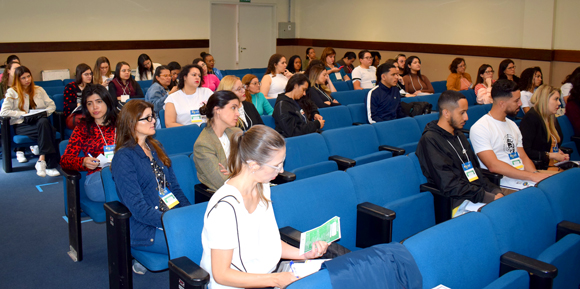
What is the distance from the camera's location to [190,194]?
10.5ft

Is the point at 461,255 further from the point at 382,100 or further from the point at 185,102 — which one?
the point at 382,100

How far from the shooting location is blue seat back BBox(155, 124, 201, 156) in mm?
3932

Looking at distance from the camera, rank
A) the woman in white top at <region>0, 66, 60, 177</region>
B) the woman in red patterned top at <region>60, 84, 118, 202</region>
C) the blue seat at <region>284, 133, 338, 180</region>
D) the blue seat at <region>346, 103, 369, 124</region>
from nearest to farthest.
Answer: the woman in red patterned top at <region>60, 84, 118, 202</region> → the blue seat at <region>284, 133, 338, 180</region> → the woman in white top at <region>0, 66, 60, 177</region> → the blue seat at <region>346, 103, 369, 124</region>

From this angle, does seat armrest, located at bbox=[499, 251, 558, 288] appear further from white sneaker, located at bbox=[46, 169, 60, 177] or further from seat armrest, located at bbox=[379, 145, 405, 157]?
white sneaker, located at bbox=[46, 169, 60, 177]

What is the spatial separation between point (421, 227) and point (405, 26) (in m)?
8.51

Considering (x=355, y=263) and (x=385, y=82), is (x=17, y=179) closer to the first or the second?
(x=385, y=82)

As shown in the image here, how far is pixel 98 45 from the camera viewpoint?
32.9 feet

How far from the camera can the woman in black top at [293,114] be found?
4543 millimetres

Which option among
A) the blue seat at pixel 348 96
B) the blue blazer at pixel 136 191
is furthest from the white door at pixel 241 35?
the blue blazer at pixel 136 191

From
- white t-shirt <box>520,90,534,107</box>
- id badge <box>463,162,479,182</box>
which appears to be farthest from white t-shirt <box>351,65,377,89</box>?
id badge <box>463,162,479,182</box>

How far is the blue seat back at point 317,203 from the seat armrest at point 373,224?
40 millimetres

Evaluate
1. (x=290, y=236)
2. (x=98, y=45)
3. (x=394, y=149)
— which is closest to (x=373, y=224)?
(x=290, y=236)

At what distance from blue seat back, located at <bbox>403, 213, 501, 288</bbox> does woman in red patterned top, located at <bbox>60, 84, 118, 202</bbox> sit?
7.65 feet

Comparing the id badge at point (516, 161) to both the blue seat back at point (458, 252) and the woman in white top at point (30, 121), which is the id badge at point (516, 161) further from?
the woman in white top at point (30, 121)
